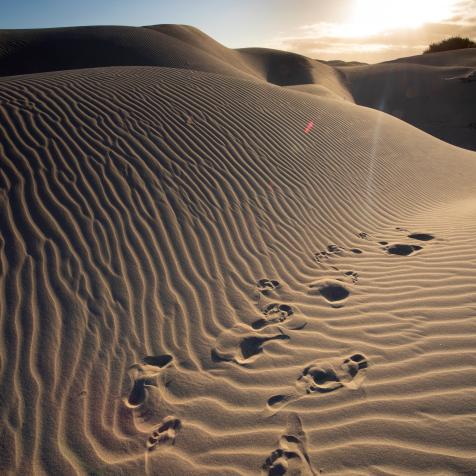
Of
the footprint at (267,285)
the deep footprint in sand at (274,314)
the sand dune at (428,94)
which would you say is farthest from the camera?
the sand dune at (428,94)

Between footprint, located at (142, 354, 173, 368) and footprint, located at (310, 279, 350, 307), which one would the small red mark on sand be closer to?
footprint, located at (310, 279, 350, 307)

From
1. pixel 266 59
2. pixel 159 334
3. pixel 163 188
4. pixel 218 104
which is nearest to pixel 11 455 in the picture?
pixel 159 334

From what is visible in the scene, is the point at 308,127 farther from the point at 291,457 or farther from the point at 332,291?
the point at 291,457

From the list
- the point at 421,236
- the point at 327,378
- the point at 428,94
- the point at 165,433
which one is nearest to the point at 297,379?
the point at 327,378

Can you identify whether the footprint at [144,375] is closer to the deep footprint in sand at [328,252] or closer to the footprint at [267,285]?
the footprint at [267,285]

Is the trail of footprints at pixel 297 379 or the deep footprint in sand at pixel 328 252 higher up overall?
the deep footprint in sand at pixel 328 252

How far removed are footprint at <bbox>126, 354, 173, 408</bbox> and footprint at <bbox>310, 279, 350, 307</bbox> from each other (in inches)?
70.0

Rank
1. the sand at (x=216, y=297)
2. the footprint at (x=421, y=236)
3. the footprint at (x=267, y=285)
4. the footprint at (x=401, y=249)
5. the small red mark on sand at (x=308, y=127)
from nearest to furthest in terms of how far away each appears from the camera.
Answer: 1. the sand at (x=216, y=297)
2. the footprint at (x=267, y=285)
3. the footprint at (x=401, y=249)
4. the footprint at (x=421, y=236)
5. the small red mark on sand at (x=308, y=127)

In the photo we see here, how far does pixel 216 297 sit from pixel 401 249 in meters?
2.70

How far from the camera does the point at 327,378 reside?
2.87 meters

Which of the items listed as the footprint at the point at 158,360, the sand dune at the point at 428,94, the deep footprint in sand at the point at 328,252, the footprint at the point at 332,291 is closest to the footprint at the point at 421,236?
the deep footprint in sand at the point at 328,252

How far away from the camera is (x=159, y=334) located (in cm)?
357

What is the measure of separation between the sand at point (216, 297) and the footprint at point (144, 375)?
17 mm

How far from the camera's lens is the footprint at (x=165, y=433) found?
2.55 meters
